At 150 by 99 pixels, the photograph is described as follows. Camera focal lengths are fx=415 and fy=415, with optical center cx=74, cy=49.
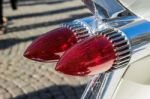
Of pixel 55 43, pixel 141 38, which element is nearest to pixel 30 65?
pixel 55 43

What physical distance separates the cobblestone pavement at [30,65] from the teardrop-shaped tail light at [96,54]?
3.14 meters

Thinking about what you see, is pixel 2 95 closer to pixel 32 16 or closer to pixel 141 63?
pixel 141 63

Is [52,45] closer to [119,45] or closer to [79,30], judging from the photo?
[79,30]

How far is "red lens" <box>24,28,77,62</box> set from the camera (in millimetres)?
1877

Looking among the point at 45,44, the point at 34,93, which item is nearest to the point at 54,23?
the point at 34,93

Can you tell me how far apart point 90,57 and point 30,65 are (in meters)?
4.40

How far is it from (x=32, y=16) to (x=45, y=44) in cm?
746

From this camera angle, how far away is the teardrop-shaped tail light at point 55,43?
187 cm

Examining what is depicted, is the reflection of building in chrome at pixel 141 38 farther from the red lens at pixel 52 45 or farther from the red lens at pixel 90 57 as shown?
the red lens at pixel 52 45

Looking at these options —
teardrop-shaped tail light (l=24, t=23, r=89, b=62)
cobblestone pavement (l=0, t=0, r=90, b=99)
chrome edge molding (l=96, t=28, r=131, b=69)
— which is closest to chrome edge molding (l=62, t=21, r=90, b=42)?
teardrop-shaped tail light (l=24, t=23, r=89, b=62)

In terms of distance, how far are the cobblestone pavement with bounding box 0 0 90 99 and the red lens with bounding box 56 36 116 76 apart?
314 centimetres

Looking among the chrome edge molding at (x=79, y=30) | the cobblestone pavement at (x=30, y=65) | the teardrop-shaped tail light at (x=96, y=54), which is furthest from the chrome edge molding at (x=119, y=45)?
the cobblestone pavement at (x=30, y=65)

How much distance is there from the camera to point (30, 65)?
588 cm

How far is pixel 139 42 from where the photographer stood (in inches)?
62.0
